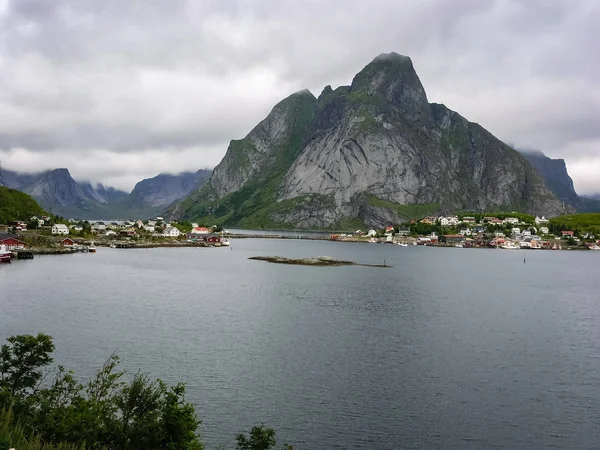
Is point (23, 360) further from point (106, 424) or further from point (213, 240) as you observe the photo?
point (213, 240)

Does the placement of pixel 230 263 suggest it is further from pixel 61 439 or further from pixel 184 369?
pixel 61 439

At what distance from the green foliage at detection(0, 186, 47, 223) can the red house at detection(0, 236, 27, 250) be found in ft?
126

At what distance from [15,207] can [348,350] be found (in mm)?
160497

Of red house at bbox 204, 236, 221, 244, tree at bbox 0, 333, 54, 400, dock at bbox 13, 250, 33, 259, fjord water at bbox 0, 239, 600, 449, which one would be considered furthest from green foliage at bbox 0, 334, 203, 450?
Answer: red house at bbox 204, 236, 221, 244

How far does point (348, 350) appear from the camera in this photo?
40.5 meters

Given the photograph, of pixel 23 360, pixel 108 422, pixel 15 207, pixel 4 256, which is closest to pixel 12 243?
pixel 4 256

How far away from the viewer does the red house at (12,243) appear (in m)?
118

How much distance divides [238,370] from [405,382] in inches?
446

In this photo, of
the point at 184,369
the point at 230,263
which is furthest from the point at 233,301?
the point at 230,263

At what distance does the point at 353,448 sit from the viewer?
24438 millimetres

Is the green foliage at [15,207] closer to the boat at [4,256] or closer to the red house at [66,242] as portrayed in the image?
the red house at [66,242]

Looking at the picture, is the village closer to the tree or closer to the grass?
the tree

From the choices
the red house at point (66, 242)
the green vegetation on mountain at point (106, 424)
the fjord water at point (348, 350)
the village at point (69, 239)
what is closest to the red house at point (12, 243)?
the village at point (69, 239)

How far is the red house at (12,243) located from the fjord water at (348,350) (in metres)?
40.1
